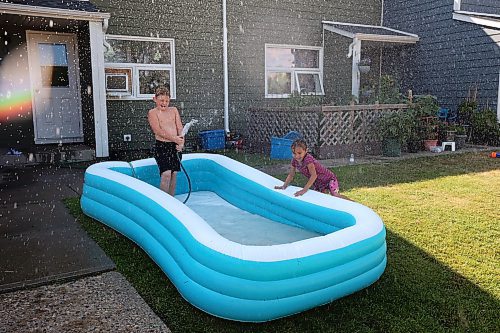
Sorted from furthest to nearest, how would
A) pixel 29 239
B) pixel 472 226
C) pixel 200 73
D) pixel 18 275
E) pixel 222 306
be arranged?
1. pixel 200 73
2. pixel 472 226
3. pixel 29 239
4. pixel 18 275
5. pixel 222 306

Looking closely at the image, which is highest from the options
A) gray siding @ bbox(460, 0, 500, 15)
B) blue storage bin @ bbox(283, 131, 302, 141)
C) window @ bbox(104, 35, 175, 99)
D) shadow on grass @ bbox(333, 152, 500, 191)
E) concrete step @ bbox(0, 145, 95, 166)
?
gray siding @ bbox(460, 0, 500, 15)

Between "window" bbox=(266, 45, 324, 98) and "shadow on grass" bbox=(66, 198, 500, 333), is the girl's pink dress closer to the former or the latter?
"shadow on grass" bbox=(66, 198, 500, 333)

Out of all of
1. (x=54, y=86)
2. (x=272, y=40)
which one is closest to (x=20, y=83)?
(x=54, y=86)

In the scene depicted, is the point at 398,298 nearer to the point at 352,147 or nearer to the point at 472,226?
the point at 472,226

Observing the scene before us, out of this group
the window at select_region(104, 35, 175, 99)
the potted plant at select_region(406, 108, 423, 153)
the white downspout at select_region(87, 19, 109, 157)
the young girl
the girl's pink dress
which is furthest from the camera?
the window at select_region(104, 35, 175, 99)

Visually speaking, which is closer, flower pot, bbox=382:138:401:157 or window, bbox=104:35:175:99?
flower pot, bbox=382:138:401:157

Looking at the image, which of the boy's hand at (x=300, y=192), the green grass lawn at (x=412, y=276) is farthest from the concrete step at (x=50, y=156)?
the boy's hand at (x=300, y=192)

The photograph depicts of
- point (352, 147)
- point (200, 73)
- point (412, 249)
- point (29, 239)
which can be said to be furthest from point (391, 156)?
point (29, 239)

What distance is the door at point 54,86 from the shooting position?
9.35m

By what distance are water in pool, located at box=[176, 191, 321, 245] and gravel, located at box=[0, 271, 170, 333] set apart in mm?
1484

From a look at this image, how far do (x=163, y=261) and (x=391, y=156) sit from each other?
24.5ft

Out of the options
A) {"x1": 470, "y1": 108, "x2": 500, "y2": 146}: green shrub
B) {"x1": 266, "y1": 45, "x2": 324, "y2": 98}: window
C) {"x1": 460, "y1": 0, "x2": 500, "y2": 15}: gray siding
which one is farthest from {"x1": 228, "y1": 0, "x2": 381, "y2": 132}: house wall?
{"x1": 470, "y1": 108, "x2": 500, "y2": 146}: green shrub

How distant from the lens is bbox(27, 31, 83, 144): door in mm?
9352

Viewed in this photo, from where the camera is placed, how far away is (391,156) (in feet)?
31.6
